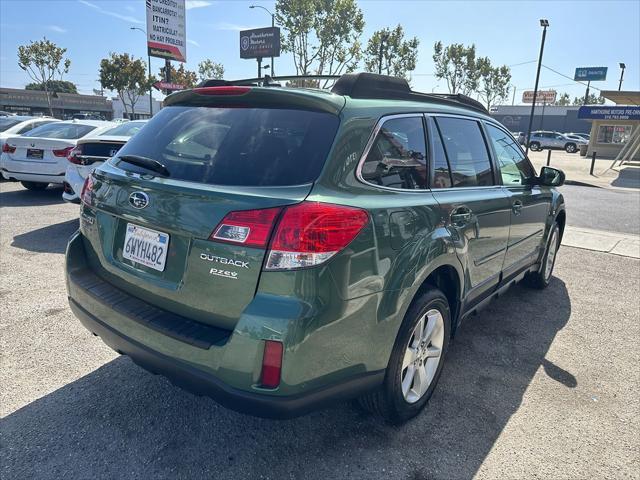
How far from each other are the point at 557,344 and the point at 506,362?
66cm

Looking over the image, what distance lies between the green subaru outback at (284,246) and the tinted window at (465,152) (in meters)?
0.06

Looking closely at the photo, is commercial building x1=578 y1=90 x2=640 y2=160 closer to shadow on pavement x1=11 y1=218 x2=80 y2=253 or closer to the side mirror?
the side mirror

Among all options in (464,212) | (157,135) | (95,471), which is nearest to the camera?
(95,471)

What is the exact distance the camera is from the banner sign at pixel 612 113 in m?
26.5

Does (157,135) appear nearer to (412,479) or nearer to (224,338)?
(224,338)

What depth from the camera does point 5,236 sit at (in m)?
6.14

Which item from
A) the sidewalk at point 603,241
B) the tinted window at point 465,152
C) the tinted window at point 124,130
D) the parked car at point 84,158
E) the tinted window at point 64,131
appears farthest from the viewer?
the tinted window at point 64,131

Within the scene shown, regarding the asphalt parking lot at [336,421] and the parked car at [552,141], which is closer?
the asphalt parking lot at [336,421]

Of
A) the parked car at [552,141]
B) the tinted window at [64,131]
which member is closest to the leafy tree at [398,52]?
the parked car at [552,141]

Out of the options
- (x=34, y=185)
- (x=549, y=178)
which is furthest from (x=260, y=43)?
(x=549, y=178)

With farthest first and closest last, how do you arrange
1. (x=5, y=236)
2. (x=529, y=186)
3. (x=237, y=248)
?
1. (x=5, y=236)
2. (x=529, y=186)
3. (x=237, y=248)

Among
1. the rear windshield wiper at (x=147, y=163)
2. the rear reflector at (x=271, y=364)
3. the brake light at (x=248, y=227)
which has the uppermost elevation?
the rear windshield wiper at (x=147, y=163)

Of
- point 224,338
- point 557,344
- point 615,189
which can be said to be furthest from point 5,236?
point 615,189

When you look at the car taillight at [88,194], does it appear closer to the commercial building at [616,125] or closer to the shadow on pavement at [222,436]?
the shadow on pavement at [222,436]
